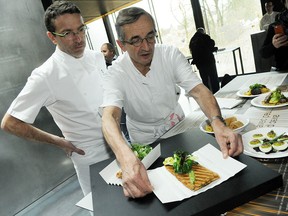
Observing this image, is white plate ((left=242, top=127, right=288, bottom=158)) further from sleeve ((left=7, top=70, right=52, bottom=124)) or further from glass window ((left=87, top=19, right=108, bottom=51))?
glass window ((left=87, top=19, right=108, bottom=51))

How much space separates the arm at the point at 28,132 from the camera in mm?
1566

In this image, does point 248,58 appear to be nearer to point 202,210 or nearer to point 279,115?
point 279,115

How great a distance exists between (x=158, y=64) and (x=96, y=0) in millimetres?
6858

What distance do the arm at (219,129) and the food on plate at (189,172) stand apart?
0.13 metres

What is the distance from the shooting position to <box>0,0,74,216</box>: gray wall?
2840 mm

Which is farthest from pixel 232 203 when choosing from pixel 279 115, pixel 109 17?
pixel 109 17

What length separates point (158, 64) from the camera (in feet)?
5.42

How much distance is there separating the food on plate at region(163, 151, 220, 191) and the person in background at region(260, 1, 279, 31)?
5.91 meters

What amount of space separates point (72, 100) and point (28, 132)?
0.35 m

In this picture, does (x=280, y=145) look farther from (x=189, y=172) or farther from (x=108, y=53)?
(x=108, y=53)

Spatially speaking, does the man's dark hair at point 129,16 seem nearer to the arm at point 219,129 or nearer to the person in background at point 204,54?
the arm at point 219,129

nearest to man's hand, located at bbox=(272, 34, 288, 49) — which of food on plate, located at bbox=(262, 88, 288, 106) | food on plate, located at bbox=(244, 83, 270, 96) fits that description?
food on plate, located at bbox=(244, 83, 270, 96)

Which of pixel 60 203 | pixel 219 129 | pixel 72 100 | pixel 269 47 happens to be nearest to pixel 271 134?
pixel 219 129

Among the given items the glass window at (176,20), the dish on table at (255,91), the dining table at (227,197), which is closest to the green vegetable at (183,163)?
the dining table at (227,197)
